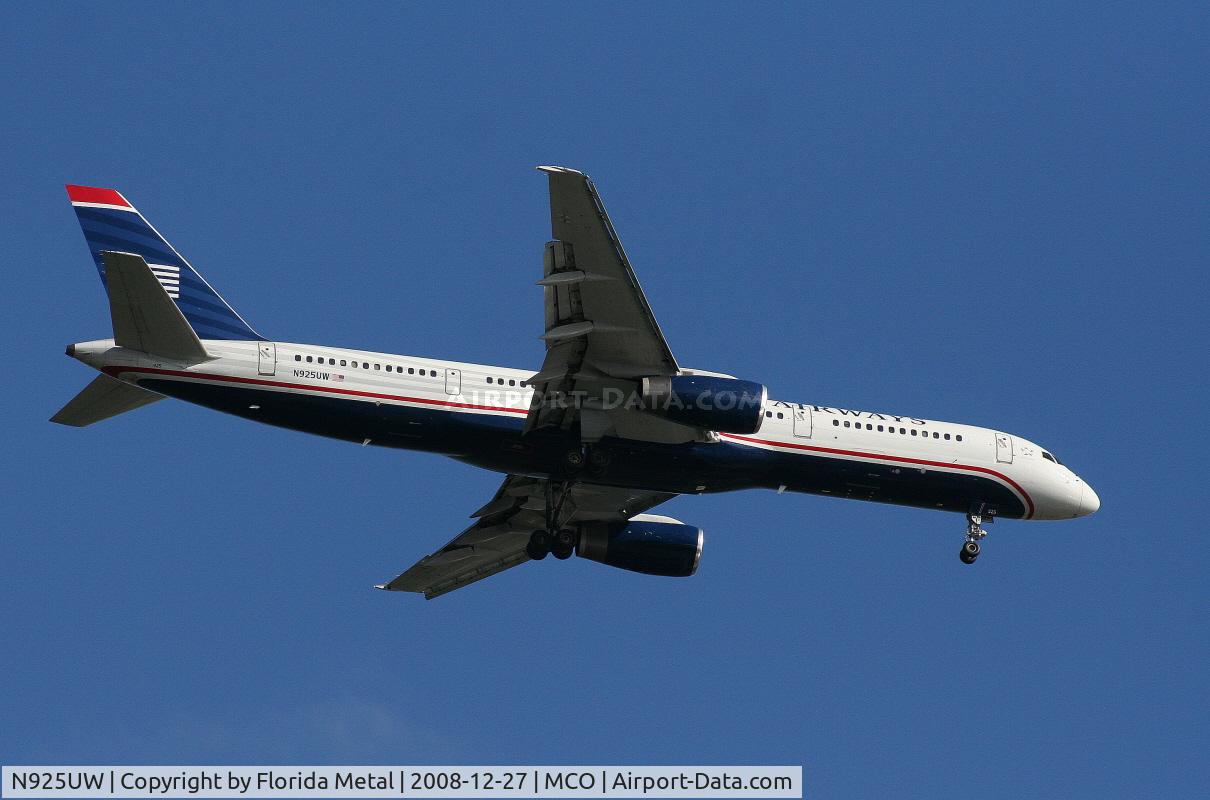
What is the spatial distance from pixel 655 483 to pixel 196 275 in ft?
38.2

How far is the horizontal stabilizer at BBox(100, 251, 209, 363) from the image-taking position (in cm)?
3166

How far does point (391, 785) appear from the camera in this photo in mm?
32031

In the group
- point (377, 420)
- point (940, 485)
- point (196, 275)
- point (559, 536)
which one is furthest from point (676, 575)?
point (196, 275)

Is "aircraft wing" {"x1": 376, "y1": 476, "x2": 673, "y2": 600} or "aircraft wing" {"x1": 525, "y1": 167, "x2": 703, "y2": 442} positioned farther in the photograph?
"aircraft wing" {"x1": 376, "y1": 476, "x2": 673, "y2": 600}

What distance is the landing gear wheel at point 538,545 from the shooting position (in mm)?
38844

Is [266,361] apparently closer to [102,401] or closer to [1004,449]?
[102,401]

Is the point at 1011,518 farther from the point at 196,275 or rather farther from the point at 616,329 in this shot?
the point at 196,275

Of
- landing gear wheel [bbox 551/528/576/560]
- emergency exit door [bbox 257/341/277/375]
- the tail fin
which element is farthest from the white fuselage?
landing gear wheel [bbox 551/528/576/560]

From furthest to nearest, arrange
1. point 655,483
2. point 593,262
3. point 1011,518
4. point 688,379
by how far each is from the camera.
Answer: point 1011,518 → point 655,483 → point 688,379 → point 593,262

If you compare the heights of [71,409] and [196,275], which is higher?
[196,275]

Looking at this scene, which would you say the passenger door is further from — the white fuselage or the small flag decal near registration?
the small flag decal near registration

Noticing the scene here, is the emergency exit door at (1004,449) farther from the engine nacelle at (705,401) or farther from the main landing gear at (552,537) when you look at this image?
the main landing gear at (552,537)

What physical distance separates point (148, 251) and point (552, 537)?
11732 mm

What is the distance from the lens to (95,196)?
117 feet
